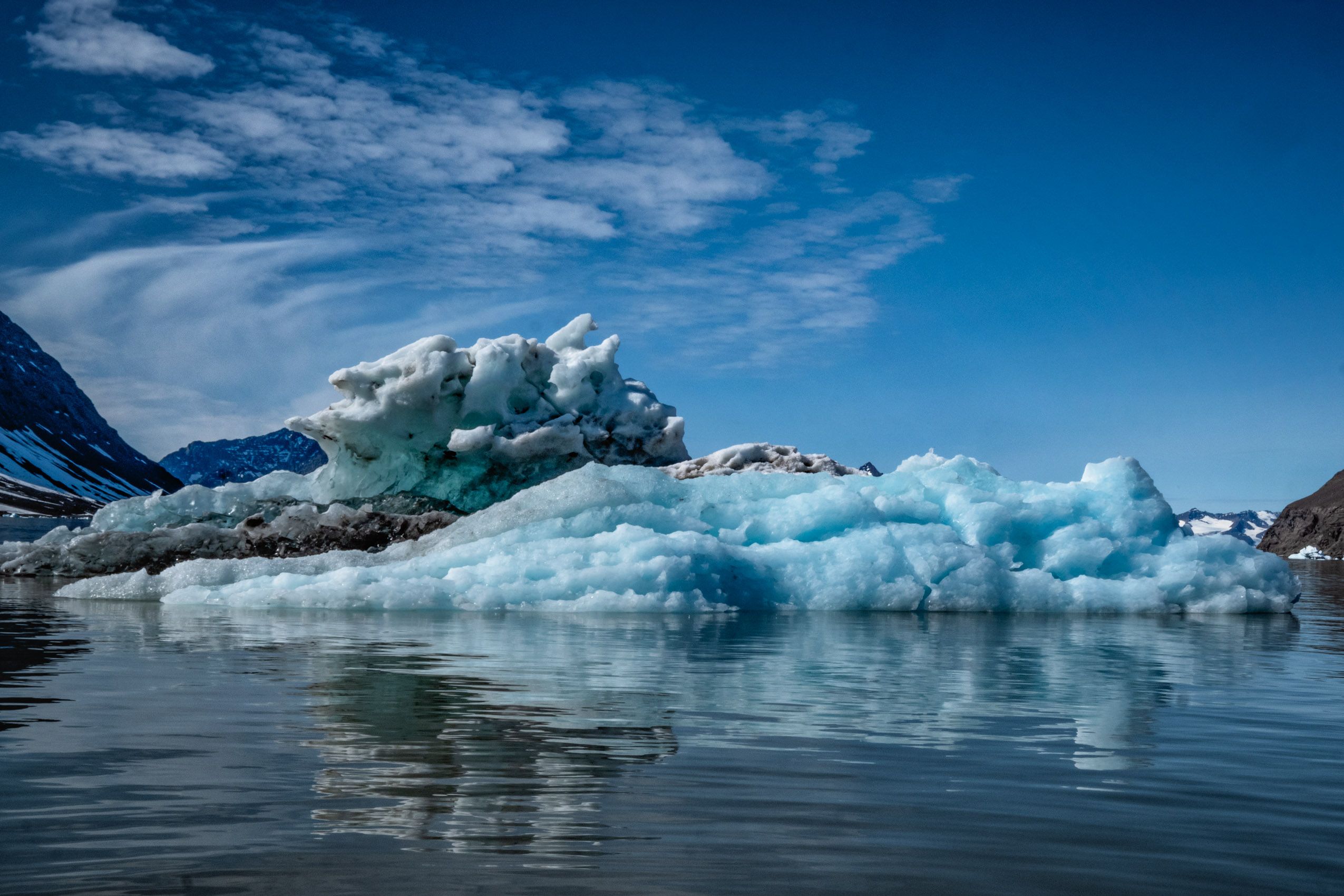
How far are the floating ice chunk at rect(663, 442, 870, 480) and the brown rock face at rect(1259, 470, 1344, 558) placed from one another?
103515mm

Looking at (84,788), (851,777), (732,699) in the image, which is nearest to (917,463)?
(732,699)

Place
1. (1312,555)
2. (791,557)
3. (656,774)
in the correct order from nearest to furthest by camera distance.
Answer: (656,774) < (791,557) < (1312,555)

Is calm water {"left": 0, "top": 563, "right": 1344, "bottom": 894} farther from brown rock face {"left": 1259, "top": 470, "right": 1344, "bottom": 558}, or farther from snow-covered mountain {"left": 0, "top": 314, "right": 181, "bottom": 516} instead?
snow-covered mountain {"left": 0, "top": 314, "right": 181, "bottom": 516}

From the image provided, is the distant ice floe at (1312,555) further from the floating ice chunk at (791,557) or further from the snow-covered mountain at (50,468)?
the snow-covered mountain at (50,468)

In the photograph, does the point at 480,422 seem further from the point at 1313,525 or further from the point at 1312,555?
the point at 1313,525

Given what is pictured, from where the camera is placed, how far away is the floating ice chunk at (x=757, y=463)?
21.0 meters

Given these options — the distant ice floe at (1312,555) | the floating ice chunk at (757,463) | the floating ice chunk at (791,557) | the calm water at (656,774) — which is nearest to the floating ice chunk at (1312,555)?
the distant ice floe at (1312,555)

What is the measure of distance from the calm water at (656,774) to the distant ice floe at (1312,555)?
355ft

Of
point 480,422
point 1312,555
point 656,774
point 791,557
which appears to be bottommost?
point 656,774

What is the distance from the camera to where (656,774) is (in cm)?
363

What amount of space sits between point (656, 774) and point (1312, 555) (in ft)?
381

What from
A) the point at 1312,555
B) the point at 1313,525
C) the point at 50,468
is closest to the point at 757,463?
the point at 1312,555

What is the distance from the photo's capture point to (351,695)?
17.8ft

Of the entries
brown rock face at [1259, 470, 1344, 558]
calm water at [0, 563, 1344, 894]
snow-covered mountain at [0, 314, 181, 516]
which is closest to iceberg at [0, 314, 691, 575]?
calm water at [0, 563, 1344, 894]
